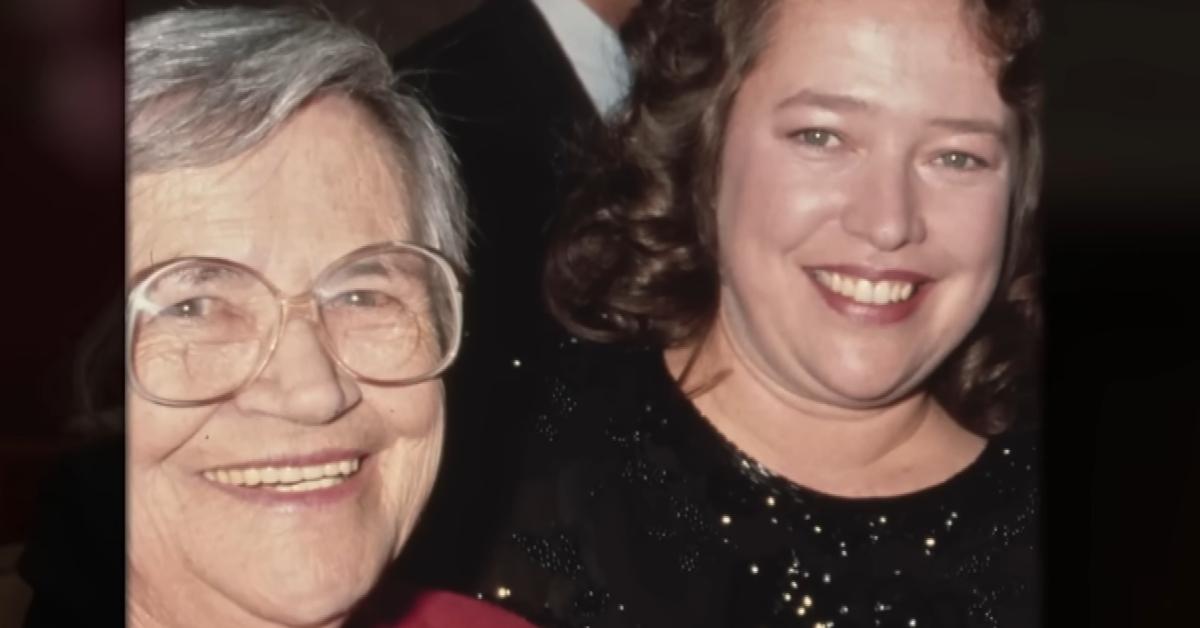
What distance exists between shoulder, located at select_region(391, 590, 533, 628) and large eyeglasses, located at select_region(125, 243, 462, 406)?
0.27m

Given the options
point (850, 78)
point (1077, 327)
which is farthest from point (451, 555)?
point (1077, 327)

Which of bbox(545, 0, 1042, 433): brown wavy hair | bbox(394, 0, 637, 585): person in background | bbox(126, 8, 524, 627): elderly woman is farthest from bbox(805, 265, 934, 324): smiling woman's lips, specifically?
bbox(126, 8, 524, 627): elderly woman

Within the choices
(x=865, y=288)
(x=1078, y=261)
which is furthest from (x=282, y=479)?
(x=1078, y=261)

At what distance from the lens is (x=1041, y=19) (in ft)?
6.20

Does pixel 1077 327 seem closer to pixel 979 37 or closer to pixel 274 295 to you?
pixel 979 37

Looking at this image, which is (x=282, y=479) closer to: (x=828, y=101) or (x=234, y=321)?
(x=234, y=321)

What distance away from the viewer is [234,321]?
1.71 m

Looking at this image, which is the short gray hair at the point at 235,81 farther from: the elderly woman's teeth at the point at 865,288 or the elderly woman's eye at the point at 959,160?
the elderly woman's eye at the point at 959,160

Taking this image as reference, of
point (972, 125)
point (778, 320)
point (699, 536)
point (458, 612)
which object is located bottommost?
point (458, 612)

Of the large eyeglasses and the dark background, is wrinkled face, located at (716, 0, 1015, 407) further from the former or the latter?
the large eyeglasses


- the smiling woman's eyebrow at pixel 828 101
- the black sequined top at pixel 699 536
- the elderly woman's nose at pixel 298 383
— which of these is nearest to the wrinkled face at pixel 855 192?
the smiling woman's eyebrow at pixel 828 101

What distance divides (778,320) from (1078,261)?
1.42 ft

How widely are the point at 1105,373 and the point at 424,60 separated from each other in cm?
100

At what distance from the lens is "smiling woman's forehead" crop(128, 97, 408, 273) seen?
1706mm
